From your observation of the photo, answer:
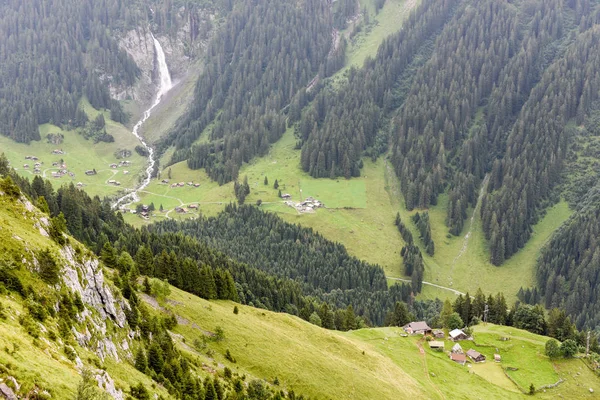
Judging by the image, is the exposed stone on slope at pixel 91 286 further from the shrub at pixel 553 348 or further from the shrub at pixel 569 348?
the shrub at pixel 569 348

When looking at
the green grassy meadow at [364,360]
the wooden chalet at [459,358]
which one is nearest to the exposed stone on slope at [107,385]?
the green grassy meadow at [364,360]

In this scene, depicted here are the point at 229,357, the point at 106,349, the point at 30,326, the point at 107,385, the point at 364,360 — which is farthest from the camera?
the point at 364,360

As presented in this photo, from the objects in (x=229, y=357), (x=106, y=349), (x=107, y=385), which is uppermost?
(x=107, y=385)

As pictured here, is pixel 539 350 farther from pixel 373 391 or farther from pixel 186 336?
pixel 186 336

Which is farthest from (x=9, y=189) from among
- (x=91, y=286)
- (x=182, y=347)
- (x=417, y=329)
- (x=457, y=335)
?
(x=457, y=335)

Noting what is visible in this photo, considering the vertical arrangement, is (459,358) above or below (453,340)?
above

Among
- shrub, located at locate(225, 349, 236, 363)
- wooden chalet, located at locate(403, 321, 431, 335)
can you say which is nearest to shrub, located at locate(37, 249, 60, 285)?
shrub, located at locate(225, 349, 236, 363)

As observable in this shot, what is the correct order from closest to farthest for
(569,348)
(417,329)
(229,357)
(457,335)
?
(229,357) → (569,348) → (457,335) → (417,329)

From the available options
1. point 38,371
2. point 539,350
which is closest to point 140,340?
point 38,371

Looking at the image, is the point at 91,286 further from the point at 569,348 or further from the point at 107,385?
the point at 569,348
